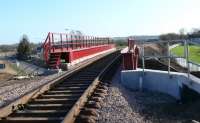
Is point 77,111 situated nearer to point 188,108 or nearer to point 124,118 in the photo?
point 124,118

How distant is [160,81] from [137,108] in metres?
3.35

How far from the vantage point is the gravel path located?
945cm

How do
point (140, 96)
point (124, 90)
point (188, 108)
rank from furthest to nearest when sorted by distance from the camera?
point (124, 90) < point (140, 96) < point (188, 108)

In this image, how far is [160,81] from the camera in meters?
14.0

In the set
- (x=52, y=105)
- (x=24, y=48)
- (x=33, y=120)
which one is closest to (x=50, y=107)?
(x=52, y=105)

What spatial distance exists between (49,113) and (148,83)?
18.2ft

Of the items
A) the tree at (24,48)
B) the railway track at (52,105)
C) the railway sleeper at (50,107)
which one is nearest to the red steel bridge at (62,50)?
the railway track at (52,105)

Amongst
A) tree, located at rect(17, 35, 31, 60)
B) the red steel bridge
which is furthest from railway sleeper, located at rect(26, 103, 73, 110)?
tree, located at rect(17, 35, 31, 60)

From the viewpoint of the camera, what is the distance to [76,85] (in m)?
14.9

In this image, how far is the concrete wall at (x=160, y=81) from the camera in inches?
470

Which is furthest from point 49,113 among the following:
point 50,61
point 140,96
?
point 50,61

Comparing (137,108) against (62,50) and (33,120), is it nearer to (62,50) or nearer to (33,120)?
(33,120)

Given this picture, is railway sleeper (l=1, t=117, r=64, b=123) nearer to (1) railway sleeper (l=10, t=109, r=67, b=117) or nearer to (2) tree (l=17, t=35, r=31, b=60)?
(1) railway sleeper (l=10, t=109, r=67, b=117)

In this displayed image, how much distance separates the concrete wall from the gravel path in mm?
266
